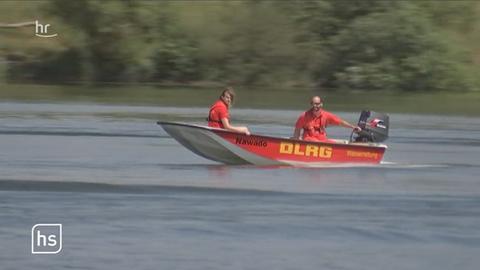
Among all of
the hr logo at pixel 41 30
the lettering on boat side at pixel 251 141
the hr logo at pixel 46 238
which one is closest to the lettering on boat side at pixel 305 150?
the lettering on boat side at pixel 251 141

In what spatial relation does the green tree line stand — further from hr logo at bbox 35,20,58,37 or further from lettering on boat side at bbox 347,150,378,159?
lettering on boat side at bbox 347,150,378,159

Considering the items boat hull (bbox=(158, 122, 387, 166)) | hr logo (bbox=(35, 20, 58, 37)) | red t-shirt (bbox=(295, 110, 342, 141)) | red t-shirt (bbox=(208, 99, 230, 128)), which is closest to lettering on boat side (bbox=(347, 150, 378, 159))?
boat hull (bbox=(158, 122, 387, 166))

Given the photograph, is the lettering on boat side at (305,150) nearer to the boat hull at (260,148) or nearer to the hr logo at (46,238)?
the boat hull at (260,148)

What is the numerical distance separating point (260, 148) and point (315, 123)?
4.05 feet

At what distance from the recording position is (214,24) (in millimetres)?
68500

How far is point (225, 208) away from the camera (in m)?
19.5

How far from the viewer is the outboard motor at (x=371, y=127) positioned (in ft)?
81.0

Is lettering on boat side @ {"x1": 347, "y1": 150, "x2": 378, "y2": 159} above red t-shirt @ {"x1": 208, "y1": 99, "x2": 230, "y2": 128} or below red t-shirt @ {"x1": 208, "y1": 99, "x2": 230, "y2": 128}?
below

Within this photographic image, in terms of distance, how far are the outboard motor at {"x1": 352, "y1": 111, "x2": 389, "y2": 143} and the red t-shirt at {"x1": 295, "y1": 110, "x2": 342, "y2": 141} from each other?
4.28 feet

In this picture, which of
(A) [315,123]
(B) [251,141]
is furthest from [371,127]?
(B) [251,141]

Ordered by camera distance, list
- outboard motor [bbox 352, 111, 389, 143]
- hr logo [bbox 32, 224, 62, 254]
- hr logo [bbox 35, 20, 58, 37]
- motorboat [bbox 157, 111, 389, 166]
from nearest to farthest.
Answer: hr logo [bbox 32, 224, 62, 254] → motorboat [bbox 157, 111, 389, 166] → outboard motor [bbox 352, 111, 389, 143] → hr logo [bbox 35, 20, 58, 37]

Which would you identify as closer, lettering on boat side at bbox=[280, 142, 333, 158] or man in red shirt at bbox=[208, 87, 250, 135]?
man in red shirt at bbox=[208, 87, 250, 135]

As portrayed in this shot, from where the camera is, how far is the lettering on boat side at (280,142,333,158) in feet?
76.7

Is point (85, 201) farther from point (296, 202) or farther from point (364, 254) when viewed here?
point (364, 254)
